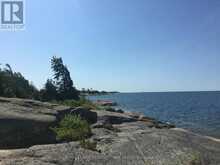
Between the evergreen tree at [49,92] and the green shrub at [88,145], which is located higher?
the evergreen tree at [49,92]

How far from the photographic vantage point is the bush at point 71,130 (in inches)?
667

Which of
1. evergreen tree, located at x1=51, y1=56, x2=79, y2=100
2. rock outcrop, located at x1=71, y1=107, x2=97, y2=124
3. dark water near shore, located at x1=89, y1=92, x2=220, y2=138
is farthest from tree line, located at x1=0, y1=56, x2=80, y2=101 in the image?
rock outcrop, located at x1=71, y1=107, x2=97, y2=124

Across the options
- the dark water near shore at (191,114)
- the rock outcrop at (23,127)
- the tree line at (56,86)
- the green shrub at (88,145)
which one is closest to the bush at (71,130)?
the rock outcrop at (23,127)

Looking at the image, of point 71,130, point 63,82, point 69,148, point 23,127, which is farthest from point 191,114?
point 69,148

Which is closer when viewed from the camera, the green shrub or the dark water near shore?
the green shrub

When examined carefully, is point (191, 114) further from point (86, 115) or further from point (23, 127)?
point (23, 127)

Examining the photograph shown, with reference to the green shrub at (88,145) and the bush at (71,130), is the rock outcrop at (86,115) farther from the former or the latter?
the green shrub at (88,145)

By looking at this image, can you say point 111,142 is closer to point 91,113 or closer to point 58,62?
point 91,113

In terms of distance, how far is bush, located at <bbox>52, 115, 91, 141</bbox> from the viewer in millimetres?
16938

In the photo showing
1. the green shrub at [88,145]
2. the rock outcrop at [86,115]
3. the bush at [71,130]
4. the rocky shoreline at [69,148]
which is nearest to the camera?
the rocky shoreline at [69,148]

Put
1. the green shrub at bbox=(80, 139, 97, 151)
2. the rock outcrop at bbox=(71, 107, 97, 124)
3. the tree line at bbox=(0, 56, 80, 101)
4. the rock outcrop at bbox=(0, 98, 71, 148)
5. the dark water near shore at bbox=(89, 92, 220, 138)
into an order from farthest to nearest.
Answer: the tree line at bbox=(0, 56, 80, 101) → the dark water near shore at bbox=(89, 92, 220, 138) → the rock outcrop at bbox=(71, 107, 97, 124) → the rock outcrop at bbox=(0, 98, 71, 148) → the green shrub at bbox=(80, 139, 97, 151)

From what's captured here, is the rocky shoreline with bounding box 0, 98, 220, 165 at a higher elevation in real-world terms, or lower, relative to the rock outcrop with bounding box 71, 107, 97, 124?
lower

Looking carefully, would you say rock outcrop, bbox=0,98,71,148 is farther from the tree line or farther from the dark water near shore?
the tree line

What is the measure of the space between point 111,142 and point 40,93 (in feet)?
151
